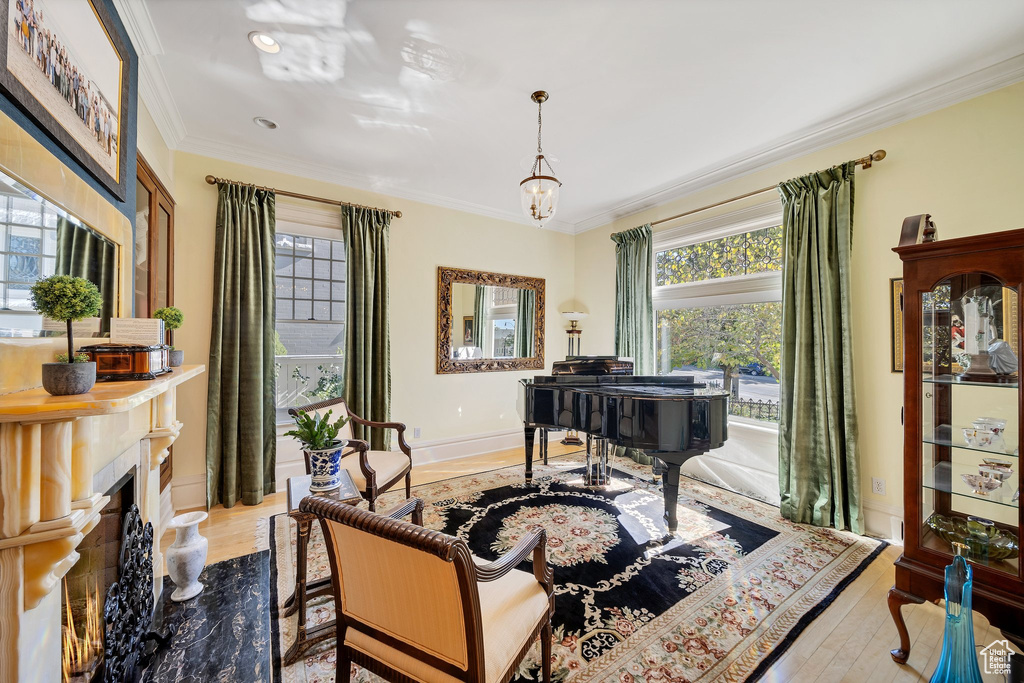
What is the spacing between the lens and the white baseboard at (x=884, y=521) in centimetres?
265

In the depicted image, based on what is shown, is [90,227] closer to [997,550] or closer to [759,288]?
[997,550]

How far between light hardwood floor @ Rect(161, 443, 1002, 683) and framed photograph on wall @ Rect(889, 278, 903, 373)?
46.8 inches

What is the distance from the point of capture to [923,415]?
175 centimetres

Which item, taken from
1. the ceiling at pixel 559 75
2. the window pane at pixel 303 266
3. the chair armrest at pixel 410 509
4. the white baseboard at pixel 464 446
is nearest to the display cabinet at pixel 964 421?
the ceiling at pixel 559 75

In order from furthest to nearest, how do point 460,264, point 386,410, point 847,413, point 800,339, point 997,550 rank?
point 460,264, point 386,410, point 800,339, point 847,413, point 997,550

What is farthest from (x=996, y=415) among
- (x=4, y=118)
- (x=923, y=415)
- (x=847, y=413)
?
(x=4, y=118)

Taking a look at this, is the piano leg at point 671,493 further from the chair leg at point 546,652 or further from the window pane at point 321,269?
the window pane at point 321,269

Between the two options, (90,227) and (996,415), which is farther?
(996,415)

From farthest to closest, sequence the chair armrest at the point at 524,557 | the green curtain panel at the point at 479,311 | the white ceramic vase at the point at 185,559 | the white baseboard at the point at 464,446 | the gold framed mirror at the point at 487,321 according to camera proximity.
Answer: the green curtain panel at the point at 479,311, the gold framed mirror at the point at 487,321, the white baseboard at the point at 464,446, the white ceramic vase at the point at 185,559, the chair armrest at the point at 524,557

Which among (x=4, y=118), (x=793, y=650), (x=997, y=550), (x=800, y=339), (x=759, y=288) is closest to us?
(x=4, y=118)

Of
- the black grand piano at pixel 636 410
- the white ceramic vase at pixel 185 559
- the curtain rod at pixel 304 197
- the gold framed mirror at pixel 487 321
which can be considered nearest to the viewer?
the white ceramic vase at pixel 185 559

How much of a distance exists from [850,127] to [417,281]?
3.74 metres

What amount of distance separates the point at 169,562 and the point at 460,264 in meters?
3.38

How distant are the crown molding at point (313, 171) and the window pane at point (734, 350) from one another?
2363 mm
